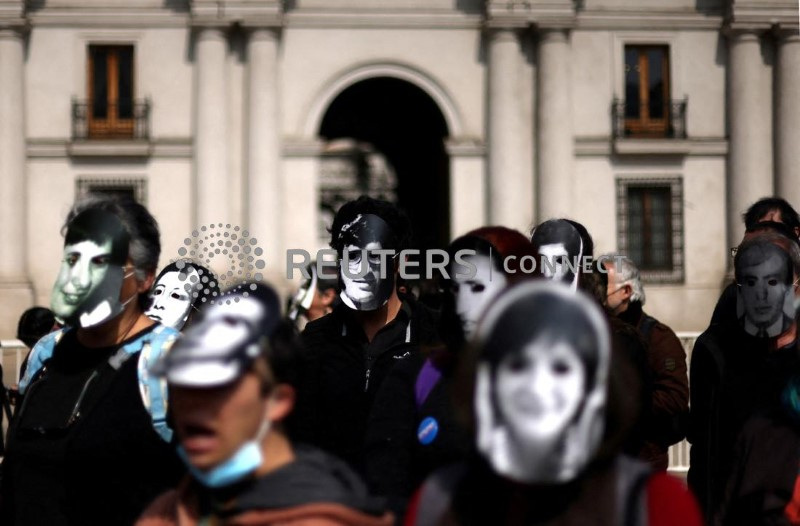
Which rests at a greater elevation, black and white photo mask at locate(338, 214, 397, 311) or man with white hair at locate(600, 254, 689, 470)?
black and white photo mask at locate(338, 214, 397, 311)

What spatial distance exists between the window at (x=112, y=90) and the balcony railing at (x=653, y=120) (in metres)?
9.94

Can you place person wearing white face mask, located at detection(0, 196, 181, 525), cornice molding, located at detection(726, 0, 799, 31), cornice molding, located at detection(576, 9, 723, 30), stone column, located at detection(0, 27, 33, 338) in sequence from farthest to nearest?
1. cornice molding, located at detection(576, 9, 723, 30)
2. cornice molding, located at detection(726, 0, 799, 31)
3. stone column, located at detection(0, 27, 33, 338)
4. person wearing white face mask, located at detection(0, 196, 181, 525)

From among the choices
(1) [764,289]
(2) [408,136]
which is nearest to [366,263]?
(1) [764,289]

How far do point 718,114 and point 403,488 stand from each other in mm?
23252

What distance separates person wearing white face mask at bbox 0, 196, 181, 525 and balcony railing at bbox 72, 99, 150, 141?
21.4 meters

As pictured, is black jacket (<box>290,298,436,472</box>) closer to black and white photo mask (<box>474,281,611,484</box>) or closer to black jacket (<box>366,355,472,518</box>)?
black jacket (<box>366,355,472,518</box>)

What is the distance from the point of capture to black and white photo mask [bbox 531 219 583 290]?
5.32m

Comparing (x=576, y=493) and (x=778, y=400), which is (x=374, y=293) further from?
(x=576, y=493)

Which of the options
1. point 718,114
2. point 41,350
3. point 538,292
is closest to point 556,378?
point 538,292

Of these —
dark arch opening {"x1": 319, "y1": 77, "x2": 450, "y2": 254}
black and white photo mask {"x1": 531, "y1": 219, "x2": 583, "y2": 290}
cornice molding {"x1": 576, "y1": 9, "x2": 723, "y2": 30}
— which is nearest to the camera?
black and white photo mask {"x1": 531, "y1": 219, "x2": 583, "y2": 290}

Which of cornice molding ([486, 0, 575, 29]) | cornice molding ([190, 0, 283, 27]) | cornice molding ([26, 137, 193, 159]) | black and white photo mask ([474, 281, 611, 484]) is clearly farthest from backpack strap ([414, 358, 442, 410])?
cornice molding ([26, 137, 193, 159])

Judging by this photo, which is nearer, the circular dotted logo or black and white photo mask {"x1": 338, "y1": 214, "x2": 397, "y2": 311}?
black and white photo mask {"x1": 338, "y1": 214, "x2": 397, "y2": 311}

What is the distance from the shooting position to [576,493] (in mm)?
2688

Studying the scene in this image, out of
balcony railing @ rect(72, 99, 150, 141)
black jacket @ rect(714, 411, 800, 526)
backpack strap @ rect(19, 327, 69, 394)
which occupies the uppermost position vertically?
balcony railing @ rect(72, 99, 150, 141)
